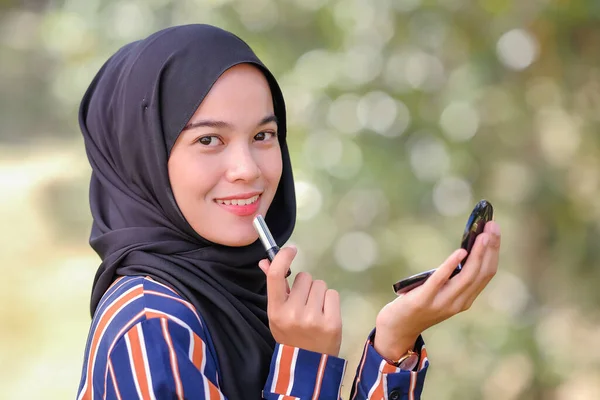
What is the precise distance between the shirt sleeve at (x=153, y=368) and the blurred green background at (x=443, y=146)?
1.72 m

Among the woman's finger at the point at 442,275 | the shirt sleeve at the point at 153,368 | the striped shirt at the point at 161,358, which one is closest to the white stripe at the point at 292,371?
the striped shirt at the point at 161,358

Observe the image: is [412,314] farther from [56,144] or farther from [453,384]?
[56,144]

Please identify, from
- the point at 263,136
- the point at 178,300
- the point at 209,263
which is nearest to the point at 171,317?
Result: the point at 178,300

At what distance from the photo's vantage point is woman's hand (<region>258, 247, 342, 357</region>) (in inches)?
39.1

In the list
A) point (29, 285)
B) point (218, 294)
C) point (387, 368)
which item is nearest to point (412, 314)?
point (387, 368)

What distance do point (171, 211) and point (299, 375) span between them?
28 centimetres

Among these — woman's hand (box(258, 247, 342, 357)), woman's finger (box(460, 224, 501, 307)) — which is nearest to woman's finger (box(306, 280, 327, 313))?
woman's hand (box(258, 247, 342, 357))

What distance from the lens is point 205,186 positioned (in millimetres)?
1068

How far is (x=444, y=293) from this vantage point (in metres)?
1.10

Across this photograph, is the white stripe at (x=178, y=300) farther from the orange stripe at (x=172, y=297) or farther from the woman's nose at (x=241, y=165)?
the woman's nose at (x=241, y=165)

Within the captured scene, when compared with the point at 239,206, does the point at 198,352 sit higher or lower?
lower

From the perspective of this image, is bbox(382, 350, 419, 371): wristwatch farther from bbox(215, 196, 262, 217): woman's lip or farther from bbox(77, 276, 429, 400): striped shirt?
bbox(215, 196, 262, 217): woman's lip

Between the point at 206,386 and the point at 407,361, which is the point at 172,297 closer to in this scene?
the point at 206,386

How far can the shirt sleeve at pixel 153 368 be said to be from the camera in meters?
0.91
